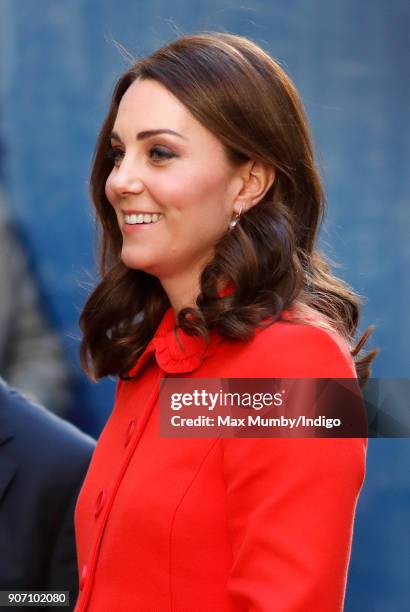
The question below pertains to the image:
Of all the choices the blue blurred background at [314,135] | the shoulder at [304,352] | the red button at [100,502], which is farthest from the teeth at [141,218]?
the blue blurred background at [314,135]

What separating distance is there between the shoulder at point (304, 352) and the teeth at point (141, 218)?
0.95 feet

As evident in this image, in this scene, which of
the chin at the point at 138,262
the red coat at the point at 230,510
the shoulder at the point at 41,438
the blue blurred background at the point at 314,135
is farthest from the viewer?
the blue blurred background at the point at 314,135

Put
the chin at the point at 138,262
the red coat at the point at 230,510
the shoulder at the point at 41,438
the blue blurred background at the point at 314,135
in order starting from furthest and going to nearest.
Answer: the blue blurred background at the point at 314,135
the shoulder at the point at 41,438
the chin at the point at 138,262
the red coat at the point at 230,510

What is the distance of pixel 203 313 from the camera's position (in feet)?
5.11

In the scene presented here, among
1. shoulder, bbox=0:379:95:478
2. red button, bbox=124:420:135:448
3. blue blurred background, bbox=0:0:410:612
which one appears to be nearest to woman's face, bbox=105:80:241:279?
red button, bbox=124:420:135:448

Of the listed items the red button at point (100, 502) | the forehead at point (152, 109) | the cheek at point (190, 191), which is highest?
the forehead at point (152, 109)

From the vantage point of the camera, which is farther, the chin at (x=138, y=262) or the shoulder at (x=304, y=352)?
the chin at (x=138, y=262)

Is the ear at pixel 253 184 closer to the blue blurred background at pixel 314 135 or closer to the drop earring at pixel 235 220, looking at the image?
the drop earring at pixel 235 220

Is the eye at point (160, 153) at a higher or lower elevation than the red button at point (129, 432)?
higher

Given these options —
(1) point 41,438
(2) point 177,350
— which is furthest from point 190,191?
(1) point 41,438

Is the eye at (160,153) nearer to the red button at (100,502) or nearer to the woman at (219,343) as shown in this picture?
the woman at (219,343)

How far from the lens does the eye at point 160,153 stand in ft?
5.14

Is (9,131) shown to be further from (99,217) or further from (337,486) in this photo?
(337,486)

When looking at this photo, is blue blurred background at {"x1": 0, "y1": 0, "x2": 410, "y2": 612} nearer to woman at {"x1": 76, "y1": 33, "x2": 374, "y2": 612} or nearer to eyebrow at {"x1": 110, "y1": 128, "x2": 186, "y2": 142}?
woman at {"x1": 76, "y1": 33, "x2": 374, "y2": 612}
